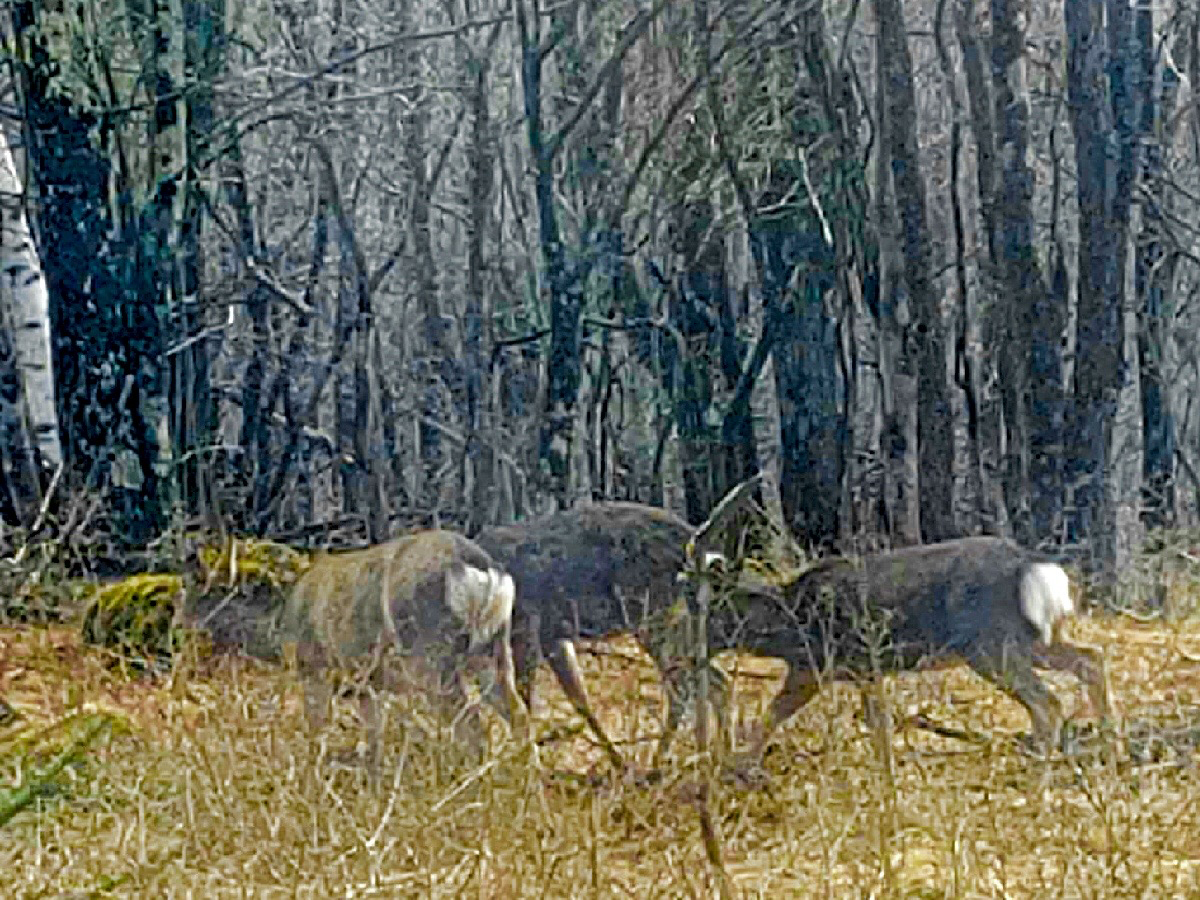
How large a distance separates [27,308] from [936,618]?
4.87 meters

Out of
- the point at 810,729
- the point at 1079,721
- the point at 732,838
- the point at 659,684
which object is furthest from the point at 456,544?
the point at 1079,721

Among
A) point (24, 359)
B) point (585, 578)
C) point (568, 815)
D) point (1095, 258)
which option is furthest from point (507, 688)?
point (1095, 258)

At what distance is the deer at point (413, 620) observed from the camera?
6266mm

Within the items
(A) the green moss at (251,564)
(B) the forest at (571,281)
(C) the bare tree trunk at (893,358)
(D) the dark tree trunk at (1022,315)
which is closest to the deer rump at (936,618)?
(B) the forest at (571,281)

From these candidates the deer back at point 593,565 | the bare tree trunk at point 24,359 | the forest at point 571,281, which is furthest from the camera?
the bare tree trunk at point 24,359

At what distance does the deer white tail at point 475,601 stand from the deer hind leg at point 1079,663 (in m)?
1.78

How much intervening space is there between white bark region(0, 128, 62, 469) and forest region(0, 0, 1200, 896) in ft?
0.07

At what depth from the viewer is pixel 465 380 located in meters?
9.74

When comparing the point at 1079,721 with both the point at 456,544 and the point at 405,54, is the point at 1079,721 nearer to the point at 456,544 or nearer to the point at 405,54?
the point at 456,544

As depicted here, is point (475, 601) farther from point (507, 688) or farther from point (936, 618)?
point (936, 618)

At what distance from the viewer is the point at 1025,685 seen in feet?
21.5

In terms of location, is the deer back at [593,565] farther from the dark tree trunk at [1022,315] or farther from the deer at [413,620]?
the dark tree trunk at [1022,315]

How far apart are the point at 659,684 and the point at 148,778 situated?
1.63 m

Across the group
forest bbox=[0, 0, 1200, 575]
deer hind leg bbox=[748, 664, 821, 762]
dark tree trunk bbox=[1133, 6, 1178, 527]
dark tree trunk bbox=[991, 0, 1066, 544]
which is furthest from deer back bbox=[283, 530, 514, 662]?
dark tree trunk bbox=[1133, 6, 1178, 527]
